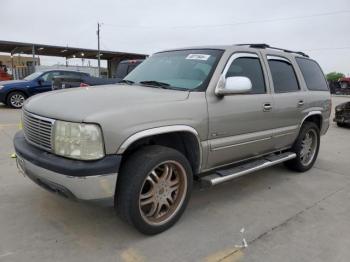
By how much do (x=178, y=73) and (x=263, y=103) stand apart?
111 cm

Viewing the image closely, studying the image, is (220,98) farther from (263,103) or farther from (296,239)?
(296,239)

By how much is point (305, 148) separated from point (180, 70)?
275 cm

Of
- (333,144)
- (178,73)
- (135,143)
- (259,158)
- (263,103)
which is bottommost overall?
(333,144)

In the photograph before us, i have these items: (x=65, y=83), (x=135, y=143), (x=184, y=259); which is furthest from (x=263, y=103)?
(x=65, y=83)

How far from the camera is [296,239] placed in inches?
126

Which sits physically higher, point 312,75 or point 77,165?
point 312,75

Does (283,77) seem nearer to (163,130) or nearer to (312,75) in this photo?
(312,75)

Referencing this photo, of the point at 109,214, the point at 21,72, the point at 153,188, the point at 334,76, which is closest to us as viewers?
the point at 153,188

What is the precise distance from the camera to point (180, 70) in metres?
3.89

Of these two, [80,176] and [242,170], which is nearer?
[80,176]

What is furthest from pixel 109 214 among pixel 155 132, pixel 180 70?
pixel 180 70

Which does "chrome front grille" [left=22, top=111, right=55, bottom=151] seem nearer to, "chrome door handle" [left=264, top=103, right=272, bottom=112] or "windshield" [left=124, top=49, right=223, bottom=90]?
"windshield" [left=124, top=49, right=223, bottom=90]

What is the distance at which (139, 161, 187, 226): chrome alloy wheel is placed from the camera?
317 cm

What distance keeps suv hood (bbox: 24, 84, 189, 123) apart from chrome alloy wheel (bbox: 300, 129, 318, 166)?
2.85 metres
